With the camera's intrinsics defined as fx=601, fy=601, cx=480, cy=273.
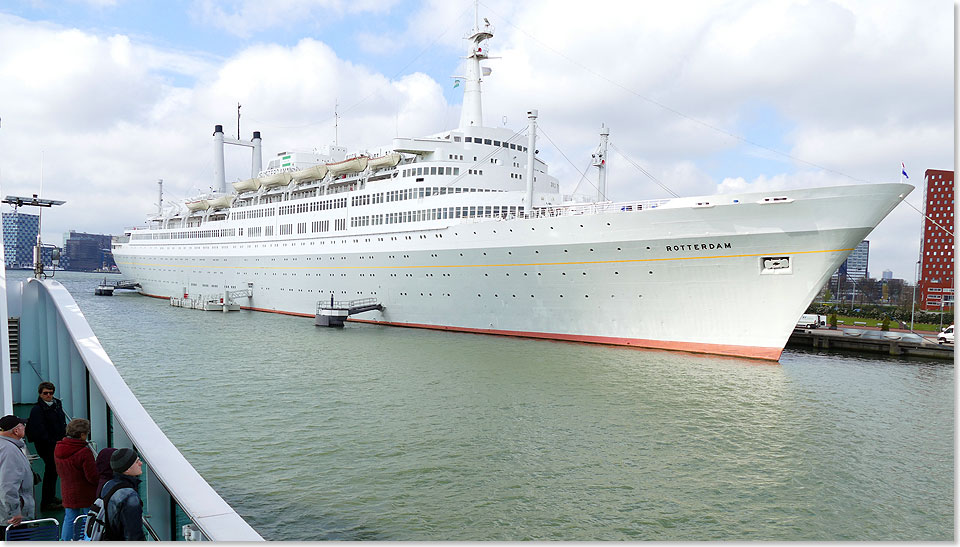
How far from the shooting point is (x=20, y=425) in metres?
4.50

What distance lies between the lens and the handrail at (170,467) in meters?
3.06

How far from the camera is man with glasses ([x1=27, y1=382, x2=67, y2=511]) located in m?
5.79

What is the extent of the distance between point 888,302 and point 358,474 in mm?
63073

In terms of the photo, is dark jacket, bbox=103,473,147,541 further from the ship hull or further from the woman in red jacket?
the ship hull

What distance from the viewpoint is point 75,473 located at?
4398 mm

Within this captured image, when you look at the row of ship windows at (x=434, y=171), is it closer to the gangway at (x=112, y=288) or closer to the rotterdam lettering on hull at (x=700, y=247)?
the rotterdam lettering on hull at (x=700, y=247)

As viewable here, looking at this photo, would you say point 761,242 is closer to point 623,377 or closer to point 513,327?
point 623,377

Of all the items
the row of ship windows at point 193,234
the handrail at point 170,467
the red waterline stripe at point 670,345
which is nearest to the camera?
the handrail at point 170,467

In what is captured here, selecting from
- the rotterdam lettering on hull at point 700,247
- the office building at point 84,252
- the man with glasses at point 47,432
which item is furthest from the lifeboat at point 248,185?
the office building at point 84,252

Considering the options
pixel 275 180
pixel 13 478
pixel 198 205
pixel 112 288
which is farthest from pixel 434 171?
pixel 112 288

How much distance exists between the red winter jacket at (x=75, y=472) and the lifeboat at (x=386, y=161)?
25746 mm

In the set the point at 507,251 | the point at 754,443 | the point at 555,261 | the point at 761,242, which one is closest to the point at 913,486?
the point at 754,443

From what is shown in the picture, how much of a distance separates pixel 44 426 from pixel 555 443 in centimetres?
732

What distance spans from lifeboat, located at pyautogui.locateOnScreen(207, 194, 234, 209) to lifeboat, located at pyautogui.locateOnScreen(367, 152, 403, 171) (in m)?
16.2
